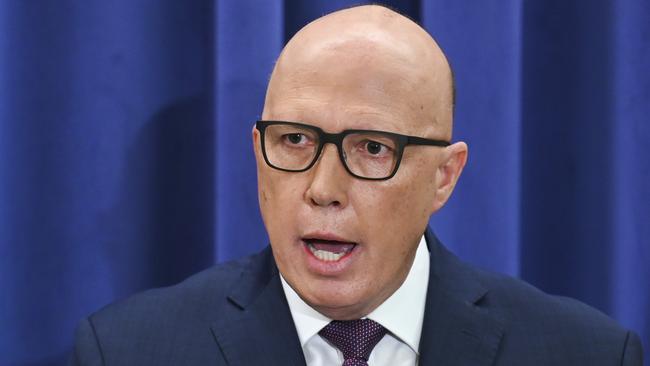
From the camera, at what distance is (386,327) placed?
4.09 ft

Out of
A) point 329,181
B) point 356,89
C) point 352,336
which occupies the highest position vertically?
point 356,89

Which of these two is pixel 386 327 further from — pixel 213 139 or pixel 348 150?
pixel 213 139

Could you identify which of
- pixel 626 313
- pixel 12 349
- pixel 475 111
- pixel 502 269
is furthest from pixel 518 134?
pixel 12 349

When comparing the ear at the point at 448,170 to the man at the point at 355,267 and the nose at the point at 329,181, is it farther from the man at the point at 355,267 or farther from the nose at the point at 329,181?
the nose at the point at 329,181

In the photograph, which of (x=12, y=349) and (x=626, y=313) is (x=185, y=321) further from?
(x=626, y=313)

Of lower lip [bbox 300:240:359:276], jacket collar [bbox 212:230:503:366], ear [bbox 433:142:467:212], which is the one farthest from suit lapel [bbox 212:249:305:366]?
ear [bbox 433:142:467:212]

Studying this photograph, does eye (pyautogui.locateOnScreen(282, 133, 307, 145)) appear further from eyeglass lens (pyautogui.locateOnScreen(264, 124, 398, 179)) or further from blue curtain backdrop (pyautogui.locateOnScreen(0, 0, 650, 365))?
blue curtain backdrop (pyautogui.locateOnScreen(0, 0, 650, 365))

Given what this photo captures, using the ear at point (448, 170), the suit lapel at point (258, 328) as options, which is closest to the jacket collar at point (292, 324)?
the suit lapel at point (258, 328)

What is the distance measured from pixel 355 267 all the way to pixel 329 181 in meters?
0.12

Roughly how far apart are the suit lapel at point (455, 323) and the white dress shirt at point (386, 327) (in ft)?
0.06

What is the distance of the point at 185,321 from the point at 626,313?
0.82m

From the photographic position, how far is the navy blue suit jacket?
1240 mm

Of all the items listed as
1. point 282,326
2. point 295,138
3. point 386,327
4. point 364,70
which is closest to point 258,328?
point 282,326

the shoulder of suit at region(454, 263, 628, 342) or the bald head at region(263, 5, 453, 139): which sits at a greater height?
the bald head at region(263, 5, 453, 139)
